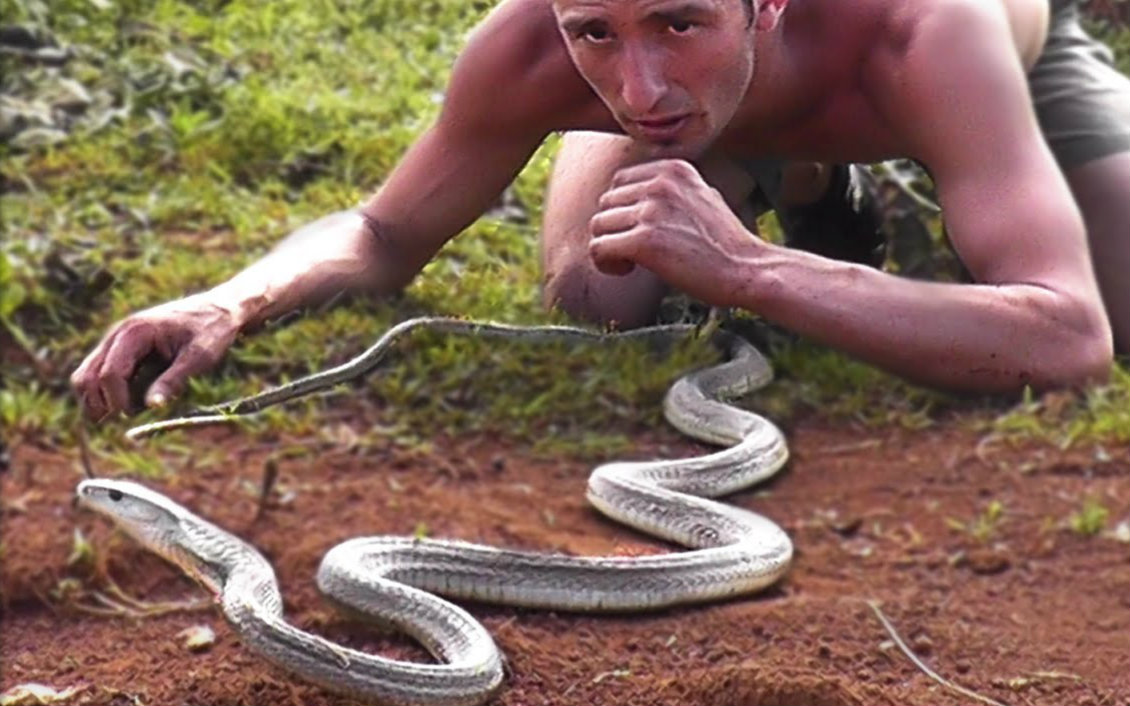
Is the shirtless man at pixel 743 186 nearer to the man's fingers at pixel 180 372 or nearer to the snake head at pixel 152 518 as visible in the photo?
the man's fingers at pixel 180 372

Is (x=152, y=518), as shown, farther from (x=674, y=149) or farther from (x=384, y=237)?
(x=674, y=149)

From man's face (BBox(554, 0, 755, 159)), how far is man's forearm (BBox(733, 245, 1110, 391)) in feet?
0.27

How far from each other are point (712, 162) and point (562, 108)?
64 millimetres

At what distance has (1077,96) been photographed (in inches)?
38.0

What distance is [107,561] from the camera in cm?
210

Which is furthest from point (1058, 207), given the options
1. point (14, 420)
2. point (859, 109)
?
point (14, 420)

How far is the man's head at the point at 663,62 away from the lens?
29.1 inches

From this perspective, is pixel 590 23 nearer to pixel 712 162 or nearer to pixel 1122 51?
pixel 712 162

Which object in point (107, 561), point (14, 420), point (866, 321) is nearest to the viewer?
point (866, 321)

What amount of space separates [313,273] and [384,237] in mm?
72

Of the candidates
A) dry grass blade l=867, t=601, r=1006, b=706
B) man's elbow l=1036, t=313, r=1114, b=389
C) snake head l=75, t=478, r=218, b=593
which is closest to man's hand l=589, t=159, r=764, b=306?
man's elbow l=1036, t=313, r=1114, b=389

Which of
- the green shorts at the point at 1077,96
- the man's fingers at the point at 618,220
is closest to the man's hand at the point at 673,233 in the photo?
the man's fingers at the point at 618,220

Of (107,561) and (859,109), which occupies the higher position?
(859,109)

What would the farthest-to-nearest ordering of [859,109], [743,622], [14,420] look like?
[14,420]
[743,622]
[859,109]
